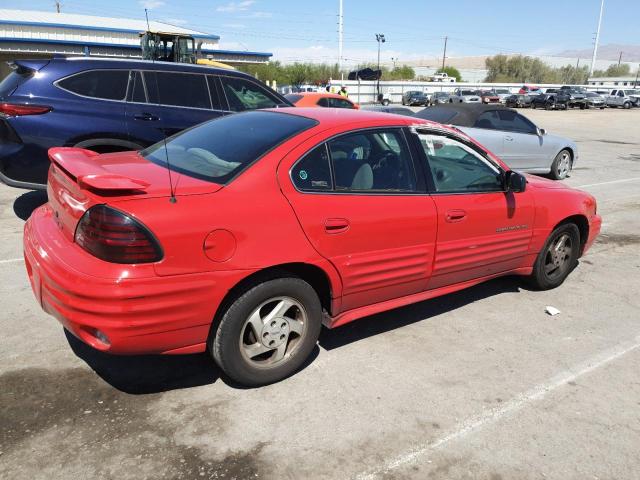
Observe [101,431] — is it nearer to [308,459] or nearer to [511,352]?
[308,459]

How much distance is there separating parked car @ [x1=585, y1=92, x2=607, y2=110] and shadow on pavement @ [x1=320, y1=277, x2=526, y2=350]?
4876 centimetres

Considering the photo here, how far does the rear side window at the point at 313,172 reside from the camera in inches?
125

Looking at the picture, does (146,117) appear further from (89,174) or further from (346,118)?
(89,174)

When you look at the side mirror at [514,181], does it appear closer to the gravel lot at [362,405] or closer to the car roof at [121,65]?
the gravel lot at [362,405]

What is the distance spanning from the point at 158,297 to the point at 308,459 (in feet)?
3.55

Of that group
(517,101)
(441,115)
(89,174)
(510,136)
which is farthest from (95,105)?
(517,101)

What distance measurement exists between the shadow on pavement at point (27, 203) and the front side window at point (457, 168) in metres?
5.15

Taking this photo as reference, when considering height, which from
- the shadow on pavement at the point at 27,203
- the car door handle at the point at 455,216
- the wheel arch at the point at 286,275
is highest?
the car door handle at the point at 455,216

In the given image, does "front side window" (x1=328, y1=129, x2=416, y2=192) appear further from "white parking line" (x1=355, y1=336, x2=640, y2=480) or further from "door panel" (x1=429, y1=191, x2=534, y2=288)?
"white parking line" (x1=355, y1=336, x2=640, y2=480)

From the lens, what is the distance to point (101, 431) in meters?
2.74

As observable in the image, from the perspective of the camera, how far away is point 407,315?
4352 mm

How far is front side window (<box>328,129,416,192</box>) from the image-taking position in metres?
3.40

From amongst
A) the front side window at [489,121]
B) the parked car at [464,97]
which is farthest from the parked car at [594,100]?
the front side window at [489,121]

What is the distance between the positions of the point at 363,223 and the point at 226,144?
3.35 ft
